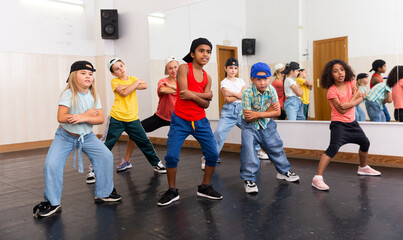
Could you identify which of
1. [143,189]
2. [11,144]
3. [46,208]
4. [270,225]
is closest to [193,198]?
[143,189]

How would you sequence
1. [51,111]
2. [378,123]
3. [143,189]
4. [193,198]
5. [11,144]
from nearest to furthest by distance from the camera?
[193,198], [143,189], [378,123], [11,144], [51,111]

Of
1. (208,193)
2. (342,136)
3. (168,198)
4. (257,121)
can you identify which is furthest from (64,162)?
(342,136)

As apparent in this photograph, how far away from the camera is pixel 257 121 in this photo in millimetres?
3604

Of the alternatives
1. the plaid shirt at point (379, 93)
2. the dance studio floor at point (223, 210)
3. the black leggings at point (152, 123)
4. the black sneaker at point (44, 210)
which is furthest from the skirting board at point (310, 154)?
the black sneaker at point (44, 210)

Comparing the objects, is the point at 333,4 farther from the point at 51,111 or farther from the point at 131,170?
the point at 51,111

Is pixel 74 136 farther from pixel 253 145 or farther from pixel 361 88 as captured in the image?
pixel 361 88

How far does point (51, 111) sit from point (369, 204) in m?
6.89

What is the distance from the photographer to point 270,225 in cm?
254

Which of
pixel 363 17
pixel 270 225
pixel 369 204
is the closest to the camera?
pixel 270 225

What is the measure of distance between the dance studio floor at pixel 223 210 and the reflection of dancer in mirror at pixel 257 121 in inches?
9.7

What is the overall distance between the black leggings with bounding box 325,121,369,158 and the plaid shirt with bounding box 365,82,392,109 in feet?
3.97

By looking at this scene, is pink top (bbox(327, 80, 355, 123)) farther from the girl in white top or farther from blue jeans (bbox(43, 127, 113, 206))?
blue jeans (bbox(43, 127, 113, 206))

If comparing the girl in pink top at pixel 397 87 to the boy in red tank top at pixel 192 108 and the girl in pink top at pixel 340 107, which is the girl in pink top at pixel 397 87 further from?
the boy in red tank top at pixel 192 108

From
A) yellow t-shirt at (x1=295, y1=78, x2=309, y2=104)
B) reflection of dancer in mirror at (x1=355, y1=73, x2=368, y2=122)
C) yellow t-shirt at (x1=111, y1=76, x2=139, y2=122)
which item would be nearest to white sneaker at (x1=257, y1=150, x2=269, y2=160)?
yellow t-shirt at (x1=295, y1=78, x2=309, y2=104)
